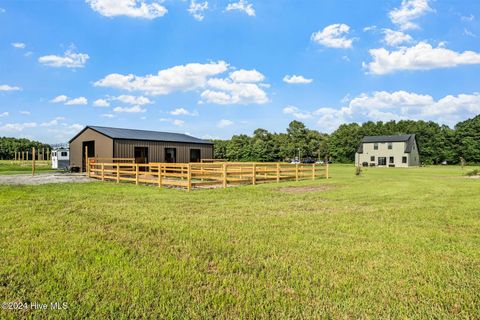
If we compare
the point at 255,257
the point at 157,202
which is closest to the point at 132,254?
the point at 255,257

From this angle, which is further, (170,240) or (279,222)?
(279,222)

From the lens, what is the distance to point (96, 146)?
2461 centimetres

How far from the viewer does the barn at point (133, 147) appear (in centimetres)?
2341

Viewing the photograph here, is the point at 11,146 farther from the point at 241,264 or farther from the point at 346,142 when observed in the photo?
the point at 241,264

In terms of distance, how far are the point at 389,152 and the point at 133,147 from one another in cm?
4425

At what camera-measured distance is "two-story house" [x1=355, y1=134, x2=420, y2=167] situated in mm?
52656

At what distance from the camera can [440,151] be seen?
2450 inches

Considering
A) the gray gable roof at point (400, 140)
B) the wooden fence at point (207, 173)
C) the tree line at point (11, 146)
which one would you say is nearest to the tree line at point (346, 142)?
the gray gable roof at point (400, 140)

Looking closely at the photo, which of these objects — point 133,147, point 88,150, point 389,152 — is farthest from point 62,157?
point 389,152

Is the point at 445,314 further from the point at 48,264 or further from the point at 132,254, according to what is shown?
the point at 48,264

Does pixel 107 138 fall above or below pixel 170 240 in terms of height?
above

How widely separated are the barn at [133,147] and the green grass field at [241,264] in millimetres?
16840

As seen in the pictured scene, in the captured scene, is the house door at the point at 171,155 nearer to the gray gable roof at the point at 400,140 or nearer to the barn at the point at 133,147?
the barn at the point at 133,147

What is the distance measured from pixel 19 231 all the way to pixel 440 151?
70525 millimetres
